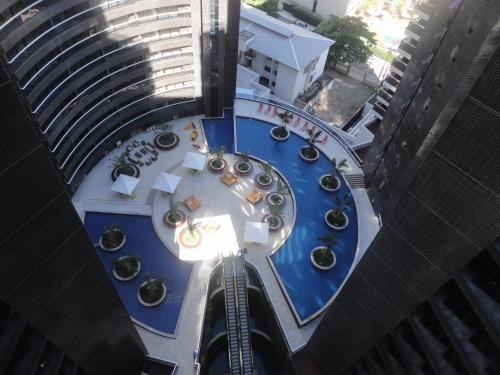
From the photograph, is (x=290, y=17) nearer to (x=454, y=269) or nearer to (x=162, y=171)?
(x=162, y=171)

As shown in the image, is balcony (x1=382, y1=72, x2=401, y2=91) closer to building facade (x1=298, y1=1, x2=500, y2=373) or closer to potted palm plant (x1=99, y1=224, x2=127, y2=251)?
building facade (x1=298, y1=1, x2=500, y2=373)

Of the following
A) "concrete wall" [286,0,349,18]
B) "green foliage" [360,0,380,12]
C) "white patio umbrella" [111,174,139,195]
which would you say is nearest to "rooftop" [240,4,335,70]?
"white patio umbrella" [111,174,139,195]

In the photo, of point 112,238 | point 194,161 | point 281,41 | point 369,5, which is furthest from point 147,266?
point 369,5

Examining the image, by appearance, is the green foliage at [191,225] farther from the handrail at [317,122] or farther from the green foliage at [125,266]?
the handrail at [317,122]

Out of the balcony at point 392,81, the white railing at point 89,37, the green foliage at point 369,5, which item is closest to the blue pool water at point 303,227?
the balcony at point 392,81

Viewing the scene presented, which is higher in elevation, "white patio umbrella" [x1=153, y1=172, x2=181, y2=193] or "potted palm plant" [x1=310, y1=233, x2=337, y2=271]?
"white patio umbrella" [x1=153, y1=172, x2=181, y2=193]

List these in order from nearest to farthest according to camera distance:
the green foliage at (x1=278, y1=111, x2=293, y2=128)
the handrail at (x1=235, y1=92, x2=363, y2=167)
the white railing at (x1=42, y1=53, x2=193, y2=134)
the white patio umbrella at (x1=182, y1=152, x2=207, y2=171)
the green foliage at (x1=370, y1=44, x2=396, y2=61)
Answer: the white railing at (x1=42, y1=53, x2=193, y2=134)
the white patio umbrella at (x1=182, y1=152, x2=207, y2=171)
the handrail at (x1=235, y1=92, x2=363, y2=167)
the green foliage at (x1=278, y1=111, x2=293, y2=128)
the green foliage at (x1=370, y1=44, x2=396, y2=61)

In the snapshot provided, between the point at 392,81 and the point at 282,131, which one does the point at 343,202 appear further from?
the point at 392,81
